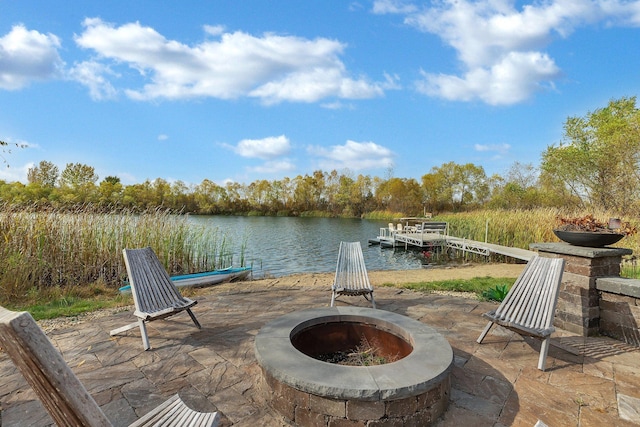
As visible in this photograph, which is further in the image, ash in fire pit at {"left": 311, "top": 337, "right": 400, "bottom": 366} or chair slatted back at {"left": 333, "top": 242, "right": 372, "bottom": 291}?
chair slatted back at {"left": 333, "top": 242, "right": 372, "bottom": 291}

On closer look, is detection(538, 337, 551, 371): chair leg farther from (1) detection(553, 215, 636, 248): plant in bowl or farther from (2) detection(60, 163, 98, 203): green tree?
(2) detection(60, 163, 98, 203): green tree

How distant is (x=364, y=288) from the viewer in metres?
4.41

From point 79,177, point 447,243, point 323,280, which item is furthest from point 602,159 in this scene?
point 79,177

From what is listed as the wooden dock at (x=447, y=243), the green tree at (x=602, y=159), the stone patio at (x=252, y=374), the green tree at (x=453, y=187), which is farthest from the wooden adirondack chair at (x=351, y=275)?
the green tree at (x=453, y=187)

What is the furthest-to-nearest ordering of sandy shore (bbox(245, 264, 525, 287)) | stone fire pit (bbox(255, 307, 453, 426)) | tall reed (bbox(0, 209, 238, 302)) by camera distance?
sandy shore (bbox(245, 264, 525, 287))
tall reed (bbox(0, 209, 238, 302))
stone fire pit (bbox(255, 307, 453, 426))

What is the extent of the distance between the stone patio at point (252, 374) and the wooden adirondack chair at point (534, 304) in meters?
0.32

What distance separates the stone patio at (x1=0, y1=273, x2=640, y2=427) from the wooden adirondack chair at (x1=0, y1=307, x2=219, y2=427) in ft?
4.05

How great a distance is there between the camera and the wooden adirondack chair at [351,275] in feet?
14.3

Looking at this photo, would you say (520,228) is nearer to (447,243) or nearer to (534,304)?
(447,243)

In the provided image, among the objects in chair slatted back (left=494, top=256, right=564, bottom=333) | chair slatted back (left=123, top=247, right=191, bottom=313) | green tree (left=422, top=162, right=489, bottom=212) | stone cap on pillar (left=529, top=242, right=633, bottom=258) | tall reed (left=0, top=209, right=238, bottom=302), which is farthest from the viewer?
green tree (left=422, top=162, right=489, bottom=212)

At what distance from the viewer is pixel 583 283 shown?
375 cm

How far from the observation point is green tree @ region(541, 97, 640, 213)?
1586cm

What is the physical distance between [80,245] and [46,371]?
6.76m

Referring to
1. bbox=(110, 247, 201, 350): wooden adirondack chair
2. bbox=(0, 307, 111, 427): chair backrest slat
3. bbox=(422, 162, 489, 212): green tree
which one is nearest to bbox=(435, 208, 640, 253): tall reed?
bbox=(110, 247, 201, 350): wooden adirondack chair
